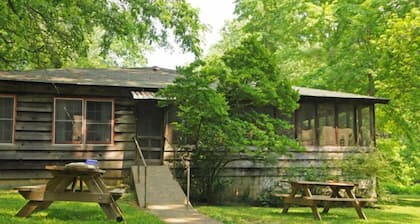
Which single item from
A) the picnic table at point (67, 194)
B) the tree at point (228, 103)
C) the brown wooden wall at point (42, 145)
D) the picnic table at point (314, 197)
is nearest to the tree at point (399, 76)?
the picnic table at point (314, 197)

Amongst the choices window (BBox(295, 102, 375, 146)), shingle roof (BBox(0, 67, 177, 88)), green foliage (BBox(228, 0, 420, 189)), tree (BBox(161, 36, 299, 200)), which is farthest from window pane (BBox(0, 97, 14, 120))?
window (BBox(295, 102, 375, 146))

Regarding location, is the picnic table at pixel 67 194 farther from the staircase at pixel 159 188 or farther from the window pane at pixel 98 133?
the window pane at pixel 98 133

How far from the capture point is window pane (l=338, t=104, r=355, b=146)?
15.3 meters

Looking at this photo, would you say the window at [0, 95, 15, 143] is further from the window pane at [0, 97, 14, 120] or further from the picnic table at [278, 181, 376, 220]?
the picnic table at [278, 181, 376, 220]

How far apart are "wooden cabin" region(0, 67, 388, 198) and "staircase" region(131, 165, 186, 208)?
115cm

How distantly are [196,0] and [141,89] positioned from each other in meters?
6.03

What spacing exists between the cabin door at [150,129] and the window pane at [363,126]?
6.89 meters

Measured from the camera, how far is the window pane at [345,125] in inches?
602

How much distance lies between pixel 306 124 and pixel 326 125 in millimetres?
736

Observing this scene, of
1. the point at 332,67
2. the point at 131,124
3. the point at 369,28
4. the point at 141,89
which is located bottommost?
the point at 131,124

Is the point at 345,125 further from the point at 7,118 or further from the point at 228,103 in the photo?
the point at 7,118

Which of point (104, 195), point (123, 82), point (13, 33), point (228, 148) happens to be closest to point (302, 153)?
point (228, 148)

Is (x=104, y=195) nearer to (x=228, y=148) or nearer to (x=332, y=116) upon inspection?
(x=228, y=148)

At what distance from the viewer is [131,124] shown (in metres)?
13.5
